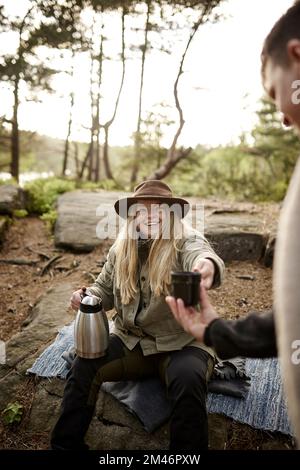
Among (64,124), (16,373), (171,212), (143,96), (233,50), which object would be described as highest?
(233,50)

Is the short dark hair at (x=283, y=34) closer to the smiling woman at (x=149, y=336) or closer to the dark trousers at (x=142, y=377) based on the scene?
the smiling woman at (x=149, y=336)

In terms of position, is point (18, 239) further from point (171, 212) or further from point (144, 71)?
point (144, 71)

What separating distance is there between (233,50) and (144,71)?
3.28 meters

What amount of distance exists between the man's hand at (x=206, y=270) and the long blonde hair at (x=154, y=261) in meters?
0.48

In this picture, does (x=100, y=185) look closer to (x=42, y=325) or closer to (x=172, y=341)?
(x=42, y=325)

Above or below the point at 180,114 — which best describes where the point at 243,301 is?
below

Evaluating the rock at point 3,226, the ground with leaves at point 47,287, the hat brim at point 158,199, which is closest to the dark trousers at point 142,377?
the ground with leaves at point 47,287

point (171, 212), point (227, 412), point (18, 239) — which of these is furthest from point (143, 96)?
point (227, 412)

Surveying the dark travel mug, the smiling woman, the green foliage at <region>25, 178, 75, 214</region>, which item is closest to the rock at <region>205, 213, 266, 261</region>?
the smiling woman

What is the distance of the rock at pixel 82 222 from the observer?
6777 millimetres

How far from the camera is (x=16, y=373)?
342cm

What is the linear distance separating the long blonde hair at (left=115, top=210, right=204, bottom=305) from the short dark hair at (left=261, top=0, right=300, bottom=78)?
1643 mm

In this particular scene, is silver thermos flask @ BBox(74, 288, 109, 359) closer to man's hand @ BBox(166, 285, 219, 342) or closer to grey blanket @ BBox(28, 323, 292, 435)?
grey blanket @ BBox(28, 323, 292, 435)

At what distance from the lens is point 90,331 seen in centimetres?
261
